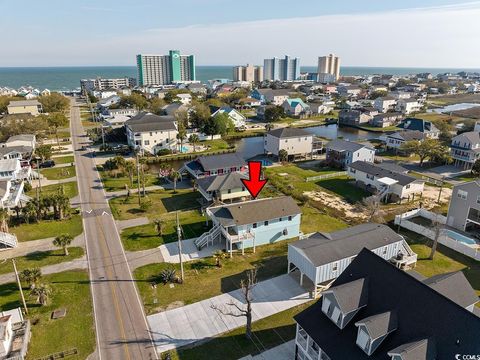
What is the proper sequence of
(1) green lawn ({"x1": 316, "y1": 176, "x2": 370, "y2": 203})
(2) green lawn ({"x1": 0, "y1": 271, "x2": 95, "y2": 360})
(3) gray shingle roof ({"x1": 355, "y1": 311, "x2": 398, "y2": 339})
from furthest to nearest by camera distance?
(1) green lawn ({"x1": 316, "y1": 176, "x2": 370, "y2": 203}), (2) green lawn ({"x1": 0, "y1": 271, "x2": 95, "y2": 360}), (3) gray shingle roof ({"x1": 355, "y1": 311, "x2": 398, "y2": 339})

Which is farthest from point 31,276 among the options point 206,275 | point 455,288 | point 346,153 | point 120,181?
point 346,153

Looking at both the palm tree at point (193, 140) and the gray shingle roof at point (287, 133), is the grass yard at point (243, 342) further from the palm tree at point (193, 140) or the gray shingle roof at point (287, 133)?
the palm tree at point (193, 140)

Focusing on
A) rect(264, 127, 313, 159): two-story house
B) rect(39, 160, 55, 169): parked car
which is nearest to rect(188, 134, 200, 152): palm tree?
rect(264, 127, 313, 159): two-story house

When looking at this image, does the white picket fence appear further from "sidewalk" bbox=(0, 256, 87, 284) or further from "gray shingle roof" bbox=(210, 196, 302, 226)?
"sidewalk" bbox=(0, 256, 87, 284)

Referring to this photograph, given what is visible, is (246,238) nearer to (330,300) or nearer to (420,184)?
(330,300)

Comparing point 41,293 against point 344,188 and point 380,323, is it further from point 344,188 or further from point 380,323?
point 344,188

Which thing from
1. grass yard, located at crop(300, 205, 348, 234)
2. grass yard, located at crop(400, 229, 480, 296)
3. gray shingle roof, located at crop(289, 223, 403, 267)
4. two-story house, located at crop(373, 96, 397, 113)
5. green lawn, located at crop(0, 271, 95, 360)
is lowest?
green lawn, located at crop(0, 271, 95, 360)
